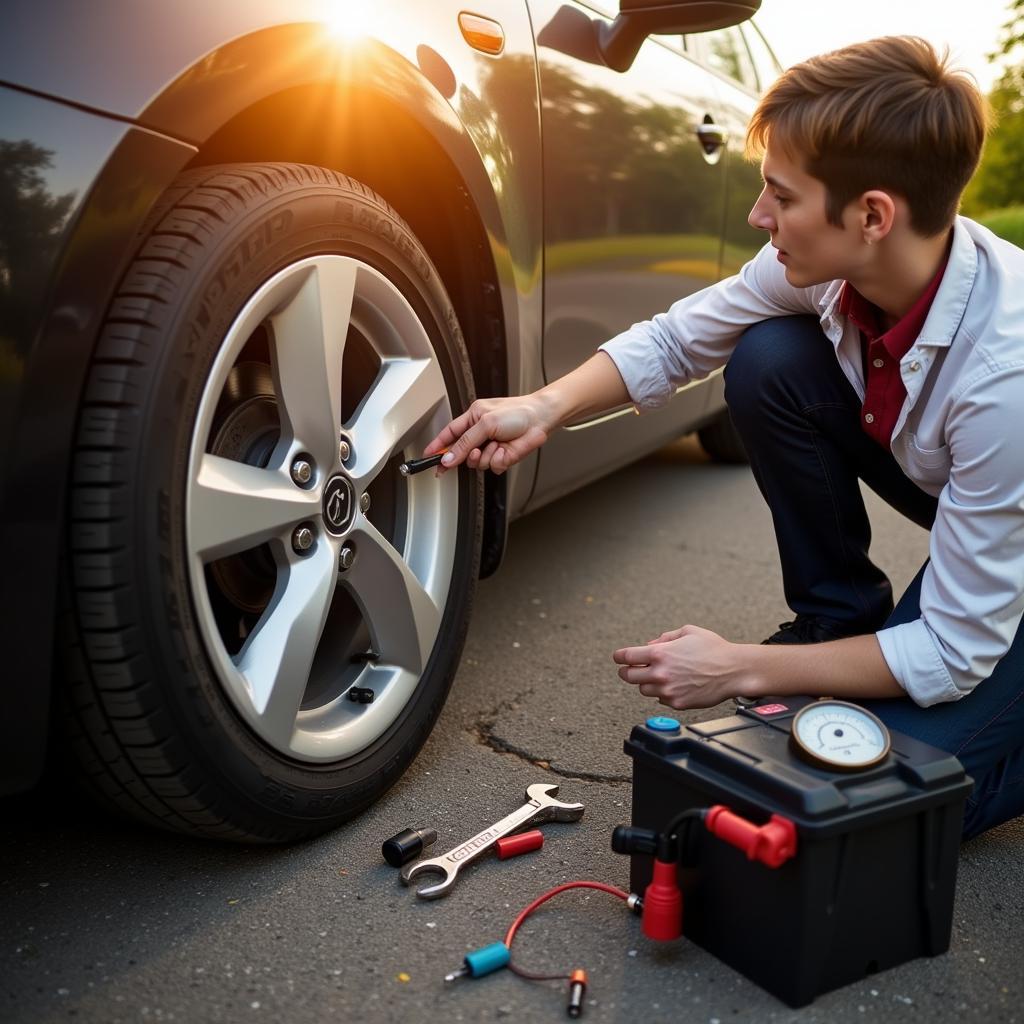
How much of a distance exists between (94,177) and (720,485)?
3.14 m

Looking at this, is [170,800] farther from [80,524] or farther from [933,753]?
[933,753]

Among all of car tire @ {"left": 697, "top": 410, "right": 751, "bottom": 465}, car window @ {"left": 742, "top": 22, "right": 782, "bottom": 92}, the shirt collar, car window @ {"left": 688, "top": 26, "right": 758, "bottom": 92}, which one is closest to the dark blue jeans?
the shirt collar

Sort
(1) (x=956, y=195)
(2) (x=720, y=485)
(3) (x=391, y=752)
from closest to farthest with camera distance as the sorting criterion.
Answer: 1. (1) (x=956, y=195)
2. (3) (x=391, y=752)
3. (2) (x=720, y=485)

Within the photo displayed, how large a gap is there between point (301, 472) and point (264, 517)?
0.12 metres

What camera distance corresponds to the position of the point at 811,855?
4.10 ft

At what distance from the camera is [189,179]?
1.40m

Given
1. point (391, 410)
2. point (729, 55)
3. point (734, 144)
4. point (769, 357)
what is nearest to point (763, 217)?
point (769, 357)

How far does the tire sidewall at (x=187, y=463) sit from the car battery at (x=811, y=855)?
444 millimetres

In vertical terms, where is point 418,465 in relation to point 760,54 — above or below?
below

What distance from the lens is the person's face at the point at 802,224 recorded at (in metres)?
1.59

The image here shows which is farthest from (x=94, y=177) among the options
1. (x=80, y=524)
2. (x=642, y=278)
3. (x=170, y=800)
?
(x=642, y=278)

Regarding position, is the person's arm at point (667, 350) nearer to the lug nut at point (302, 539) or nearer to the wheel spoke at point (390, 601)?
the wheel spoke at point (390, 601)

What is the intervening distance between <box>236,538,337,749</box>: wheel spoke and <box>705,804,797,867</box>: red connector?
580 millimetres

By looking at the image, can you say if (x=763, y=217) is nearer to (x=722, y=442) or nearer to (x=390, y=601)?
(x=390, y=601)
